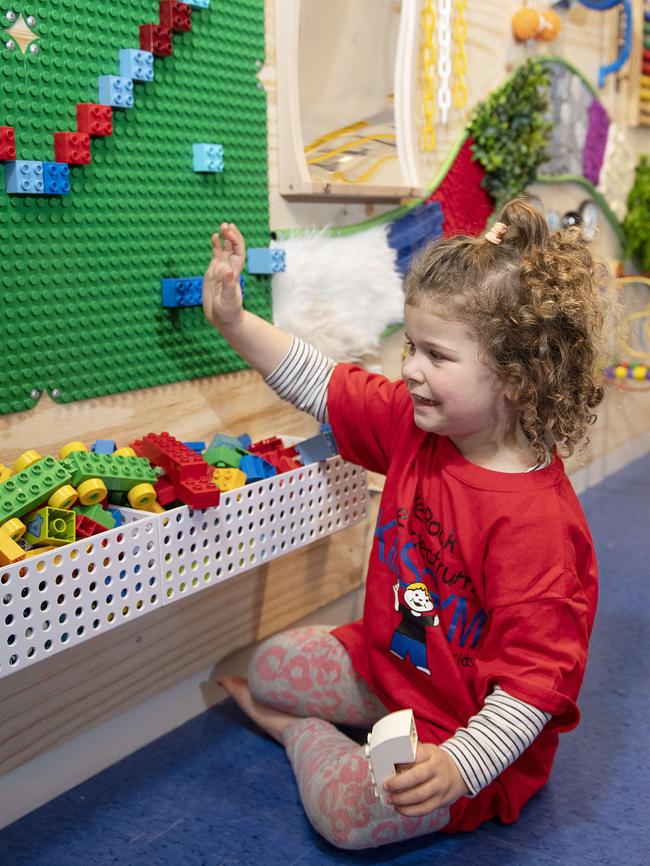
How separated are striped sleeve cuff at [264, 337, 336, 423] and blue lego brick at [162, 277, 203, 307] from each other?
12 centimetres

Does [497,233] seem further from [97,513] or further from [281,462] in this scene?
[97,513]

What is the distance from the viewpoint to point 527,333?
35.1 inches

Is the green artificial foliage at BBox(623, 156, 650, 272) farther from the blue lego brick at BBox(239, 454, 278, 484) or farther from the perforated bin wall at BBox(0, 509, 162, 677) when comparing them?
the perforated bin wall at BBox(0, 509, 162, 677)

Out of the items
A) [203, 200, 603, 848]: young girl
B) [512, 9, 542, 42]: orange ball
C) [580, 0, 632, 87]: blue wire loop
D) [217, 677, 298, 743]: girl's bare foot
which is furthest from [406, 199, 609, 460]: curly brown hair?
[580, 0, 632, 87]: blue wire loop

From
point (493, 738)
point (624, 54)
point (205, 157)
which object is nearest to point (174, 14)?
point (205, 157)

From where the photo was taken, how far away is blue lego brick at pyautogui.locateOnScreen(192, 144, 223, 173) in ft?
3.48


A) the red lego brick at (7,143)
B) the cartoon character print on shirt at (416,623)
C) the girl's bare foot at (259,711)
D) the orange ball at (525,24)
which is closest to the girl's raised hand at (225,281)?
the red lego brick at (7,143)

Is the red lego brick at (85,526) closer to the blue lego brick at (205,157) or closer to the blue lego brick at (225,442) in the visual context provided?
the blue lego brick at (225,442)

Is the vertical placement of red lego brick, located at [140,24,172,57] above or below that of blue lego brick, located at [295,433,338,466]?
above

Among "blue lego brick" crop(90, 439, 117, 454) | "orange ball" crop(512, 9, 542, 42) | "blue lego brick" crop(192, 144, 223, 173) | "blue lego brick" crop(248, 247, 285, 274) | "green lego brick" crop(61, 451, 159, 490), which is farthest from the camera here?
"orange ball" crop(512, 9, 542, 42)

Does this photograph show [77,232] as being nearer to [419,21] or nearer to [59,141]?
[59,141]

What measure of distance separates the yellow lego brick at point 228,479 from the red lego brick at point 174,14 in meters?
0.47

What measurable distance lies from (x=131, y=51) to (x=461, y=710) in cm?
74

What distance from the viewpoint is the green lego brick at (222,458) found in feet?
3.34
